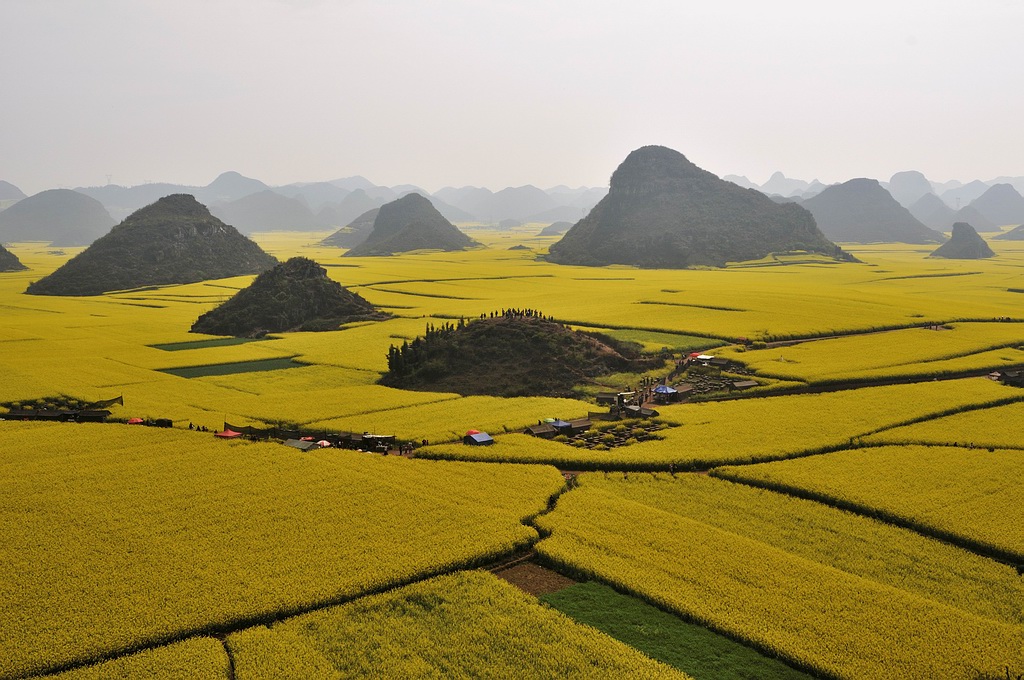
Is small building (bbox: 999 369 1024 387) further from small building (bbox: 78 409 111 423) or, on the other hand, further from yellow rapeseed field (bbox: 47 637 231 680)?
small building (bbox: 78 409 111 423)

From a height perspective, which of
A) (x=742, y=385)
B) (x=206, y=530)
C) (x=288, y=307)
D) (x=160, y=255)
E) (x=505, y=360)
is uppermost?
(x=160, y=255)

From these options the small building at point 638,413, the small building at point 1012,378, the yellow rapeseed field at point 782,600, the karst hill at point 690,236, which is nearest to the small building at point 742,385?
the small building at point 638,413

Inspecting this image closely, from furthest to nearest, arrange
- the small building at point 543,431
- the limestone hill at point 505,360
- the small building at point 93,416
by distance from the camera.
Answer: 1. the limestone hill at point 505,360
2. the small building at point 93,416
3. the small building at point 543,431

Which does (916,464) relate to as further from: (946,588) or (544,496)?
(544,496)

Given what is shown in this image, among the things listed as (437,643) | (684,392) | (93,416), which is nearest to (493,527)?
(437,643)

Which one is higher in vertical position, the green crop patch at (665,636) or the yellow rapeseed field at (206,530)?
the yellow rapeseed field at (206,530)

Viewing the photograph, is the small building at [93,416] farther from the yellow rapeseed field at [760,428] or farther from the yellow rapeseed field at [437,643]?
the yellow rapeseed field at [437,643]

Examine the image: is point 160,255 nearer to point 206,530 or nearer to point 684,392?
point 684,392
